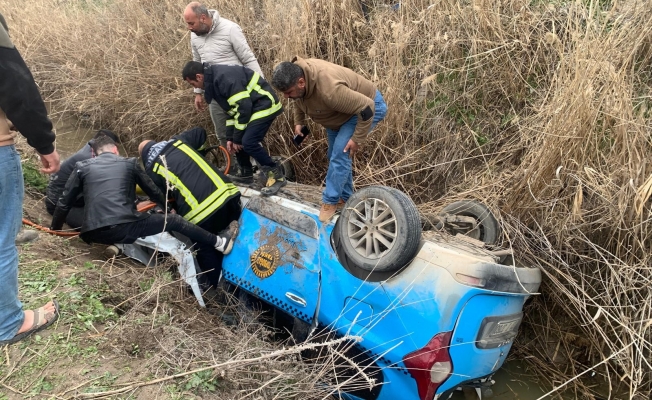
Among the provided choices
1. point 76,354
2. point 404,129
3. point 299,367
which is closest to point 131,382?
point 76,354

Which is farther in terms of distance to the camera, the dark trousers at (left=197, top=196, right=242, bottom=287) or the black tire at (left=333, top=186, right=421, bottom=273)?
the dark trousers at (left=197, top=196, right=242, bottom=287)

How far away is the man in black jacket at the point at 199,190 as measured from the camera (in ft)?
11.5

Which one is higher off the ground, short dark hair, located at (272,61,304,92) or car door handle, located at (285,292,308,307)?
short dark hair, located at (272,61,304,92)

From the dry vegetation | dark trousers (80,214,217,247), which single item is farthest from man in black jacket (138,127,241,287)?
the dry vegetation

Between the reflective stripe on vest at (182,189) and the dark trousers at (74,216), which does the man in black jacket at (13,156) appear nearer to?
the reflective stripe on vest at (182,189)

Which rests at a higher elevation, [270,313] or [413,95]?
[413,95]

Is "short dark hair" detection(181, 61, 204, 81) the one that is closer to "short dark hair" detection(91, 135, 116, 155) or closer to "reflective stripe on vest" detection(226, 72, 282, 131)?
"reflective stripe on vest" detection(226, 72, 282, 131)

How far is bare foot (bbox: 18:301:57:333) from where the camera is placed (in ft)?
7.64

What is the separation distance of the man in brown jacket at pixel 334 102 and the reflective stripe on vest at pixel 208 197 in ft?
2.76

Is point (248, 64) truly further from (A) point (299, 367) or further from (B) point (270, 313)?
(A) point (299, 367)

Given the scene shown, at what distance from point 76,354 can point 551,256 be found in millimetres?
3129

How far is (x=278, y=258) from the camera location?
3041 millimetres

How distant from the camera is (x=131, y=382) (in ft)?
7.03

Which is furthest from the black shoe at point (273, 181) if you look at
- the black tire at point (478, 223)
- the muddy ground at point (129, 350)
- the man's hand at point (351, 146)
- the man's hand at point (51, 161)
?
the man's hand at point (51, 161)
